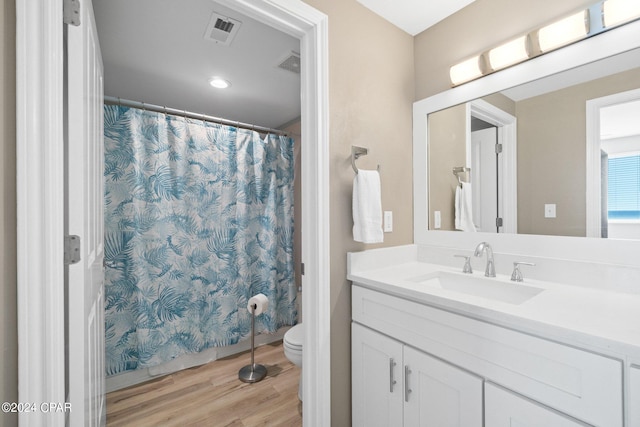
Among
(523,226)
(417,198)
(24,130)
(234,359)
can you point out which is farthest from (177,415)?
(523,226)

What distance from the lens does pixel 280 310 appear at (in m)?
2.85

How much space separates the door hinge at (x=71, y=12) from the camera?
794mm

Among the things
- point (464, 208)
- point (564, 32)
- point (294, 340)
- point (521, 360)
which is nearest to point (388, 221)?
point (464, 208)

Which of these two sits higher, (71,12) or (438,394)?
(71,12)

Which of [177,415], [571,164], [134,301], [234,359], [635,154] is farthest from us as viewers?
[234,359]

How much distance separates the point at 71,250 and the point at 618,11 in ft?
6.78

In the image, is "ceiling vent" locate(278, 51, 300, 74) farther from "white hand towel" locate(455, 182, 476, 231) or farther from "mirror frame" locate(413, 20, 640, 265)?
"white hand towel" locate(455, 182, 476, 231)

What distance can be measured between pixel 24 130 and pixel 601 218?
1948 mm

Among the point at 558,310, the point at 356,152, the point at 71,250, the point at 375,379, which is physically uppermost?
the point at 356,152

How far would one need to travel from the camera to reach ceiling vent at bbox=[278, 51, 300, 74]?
1854 millimetres

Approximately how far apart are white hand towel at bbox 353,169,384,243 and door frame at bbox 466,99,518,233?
656 millimetres

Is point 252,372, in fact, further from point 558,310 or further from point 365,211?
point 558,310

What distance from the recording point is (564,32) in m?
1.16

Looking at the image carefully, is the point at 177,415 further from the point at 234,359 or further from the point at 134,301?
the point at 134,301
